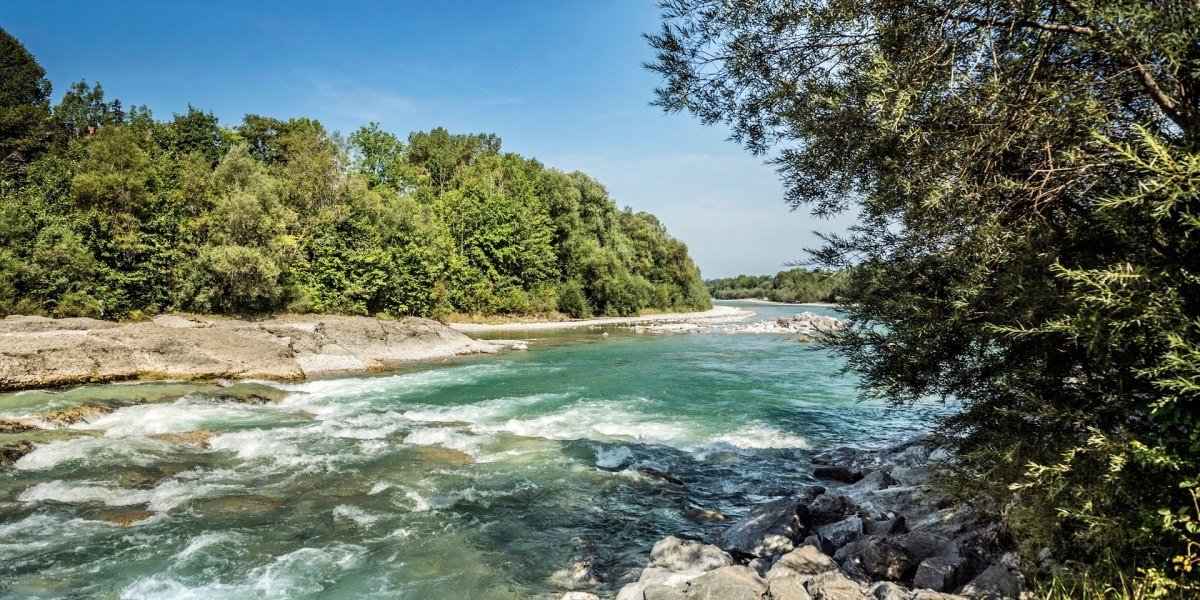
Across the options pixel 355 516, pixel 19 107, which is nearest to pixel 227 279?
pixel 355 516

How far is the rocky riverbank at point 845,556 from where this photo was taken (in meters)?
5.30

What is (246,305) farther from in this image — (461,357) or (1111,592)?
(1111,592)

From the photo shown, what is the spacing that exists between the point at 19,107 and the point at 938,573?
258 ft

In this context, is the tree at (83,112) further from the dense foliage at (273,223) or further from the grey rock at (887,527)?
the grey rock at (887,527)

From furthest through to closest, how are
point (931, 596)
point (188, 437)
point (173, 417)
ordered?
point (173, 417) → point (188, 437) → point (931, 596)

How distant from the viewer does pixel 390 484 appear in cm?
987

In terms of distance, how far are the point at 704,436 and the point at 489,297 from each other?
142 ft

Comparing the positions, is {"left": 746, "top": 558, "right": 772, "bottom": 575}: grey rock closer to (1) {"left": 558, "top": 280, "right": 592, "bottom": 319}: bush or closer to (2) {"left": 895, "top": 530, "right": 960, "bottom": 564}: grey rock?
(2) {"left": 895, "top": 530, "right": 960, "bottom": 564}: grey rock

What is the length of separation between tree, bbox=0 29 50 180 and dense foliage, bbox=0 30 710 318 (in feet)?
0.48

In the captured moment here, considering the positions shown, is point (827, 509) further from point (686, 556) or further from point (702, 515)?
point (686, 556)

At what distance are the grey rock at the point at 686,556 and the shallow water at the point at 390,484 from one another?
1.52 feet

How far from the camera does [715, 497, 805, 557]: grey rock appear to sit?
23.7ft

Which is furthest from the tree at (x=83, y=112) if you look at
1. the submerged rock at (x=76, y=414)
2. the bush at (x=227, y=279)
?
the submerged rock at (x=76, y=414)

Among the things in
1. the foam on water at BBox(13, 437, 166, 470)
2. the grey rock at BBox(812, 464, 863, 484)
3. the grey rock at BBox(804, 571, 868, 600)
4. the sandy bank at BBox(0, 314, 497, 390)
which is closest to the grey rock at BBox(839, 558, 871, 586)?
the grey rock at BBox(804, 571, 868, 600)
